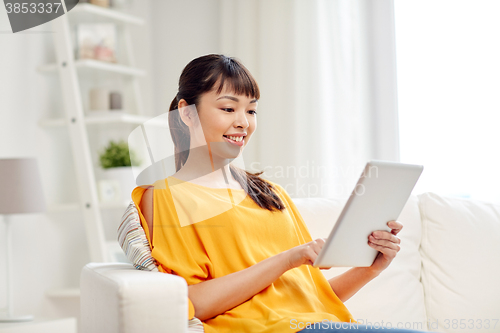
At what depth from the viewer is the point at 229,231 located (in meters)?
1.04

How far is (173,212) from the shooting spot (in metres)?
1.04

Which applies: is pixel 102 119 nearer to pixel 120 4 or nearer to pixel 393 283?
pixel 120 4

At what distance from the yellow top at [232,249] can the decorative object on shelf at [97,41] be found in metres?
1.46

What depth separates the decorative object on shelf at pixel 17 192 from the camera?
1788 mm

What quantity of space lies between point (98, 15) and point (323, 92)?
116 centimetres

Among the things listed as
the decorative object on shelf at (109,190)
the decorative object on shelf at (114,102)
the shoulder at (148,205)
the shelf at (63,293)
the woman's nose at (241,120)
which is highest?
the decorative object on shelf at (114,102)

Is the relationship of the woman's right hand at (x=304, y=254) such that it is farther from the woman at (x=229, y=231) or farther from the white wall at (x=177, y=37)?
the white wall at (x=177, y=37)

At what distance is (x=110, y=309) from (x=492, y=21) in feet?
5.84

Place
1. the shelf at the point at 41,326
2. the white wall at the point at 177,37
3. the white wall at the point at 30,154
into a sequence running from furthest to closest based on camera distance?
the white wall at the point at 177,37, the white wall at the point at 30,154, the shelf at the point at 41,326

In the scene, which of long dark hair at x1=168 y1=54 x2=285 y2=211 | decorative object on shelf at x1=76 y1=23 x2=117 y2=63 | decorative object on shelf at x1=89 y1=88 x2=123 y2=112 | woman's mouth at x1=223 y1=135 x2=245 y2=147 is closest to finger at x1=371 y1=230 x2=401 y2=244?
long dark hair at x1=168 y1=54 x2=285 y2=211

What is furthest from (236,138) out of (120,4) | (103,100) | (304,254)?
(120,4)

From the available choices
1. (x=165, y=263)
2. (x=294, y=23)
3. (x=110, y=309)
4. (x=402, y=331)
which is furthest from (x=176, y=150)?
(x=294, y=23)

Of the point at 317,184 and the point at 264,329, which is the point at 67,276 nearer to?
the point at 317,184

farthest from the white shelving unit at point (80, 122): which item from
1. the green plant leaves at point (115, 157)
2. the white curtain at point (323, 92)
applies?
the white curtain at point (323, 92)
